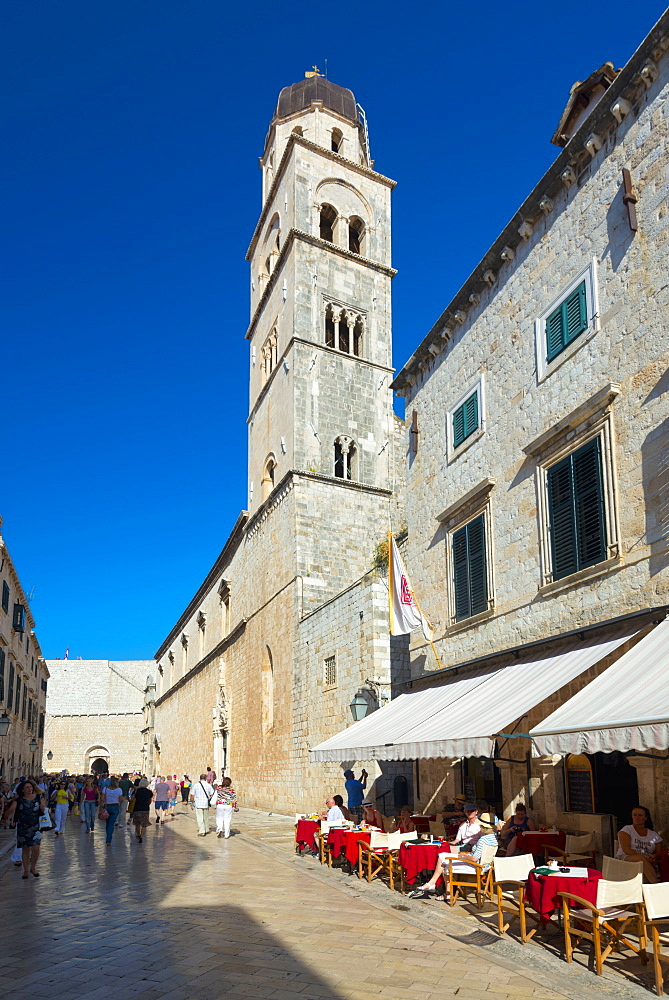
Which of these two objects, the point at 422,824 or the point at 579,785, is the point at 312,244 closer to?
the point at 422,824

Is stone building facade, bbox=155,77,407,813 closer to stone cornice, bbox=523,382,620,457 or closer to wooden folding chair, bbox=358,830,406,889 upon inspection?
wooden folding chair, bbox=358,830,406,889

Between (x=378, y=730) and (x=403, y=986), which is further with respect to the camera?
(x=378, y=730)

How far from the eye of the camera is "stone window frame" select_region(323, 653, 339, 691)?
1945cm

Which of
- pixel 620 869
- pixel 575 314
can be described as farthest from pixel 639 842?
pixel 575 314

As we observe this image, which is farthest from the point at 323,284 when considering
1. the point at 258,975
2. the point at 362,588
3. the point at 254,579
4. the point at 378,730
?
the point at 258,975

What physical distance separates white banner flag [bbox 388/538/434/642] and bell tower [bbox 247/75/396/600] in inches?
386

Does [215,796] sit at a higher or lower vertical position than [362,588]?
lower

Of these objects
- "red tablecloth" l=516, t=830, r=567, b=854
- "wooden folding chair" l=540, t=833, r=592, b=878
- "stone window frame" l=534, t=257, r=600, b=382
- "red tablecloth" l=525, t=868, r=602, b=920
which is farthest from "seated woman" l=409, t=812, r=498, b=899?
"stone window frame" l=534, t=257, r=600, b=382

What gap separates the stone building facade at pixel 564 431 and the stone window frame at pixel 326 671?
5.89 meters

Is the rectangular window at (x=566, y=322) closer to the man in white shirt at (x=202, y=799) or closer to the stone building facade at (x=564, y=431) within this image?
the stone building facade at (x=564, y=431)

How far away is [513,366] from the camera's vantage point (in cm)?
1162

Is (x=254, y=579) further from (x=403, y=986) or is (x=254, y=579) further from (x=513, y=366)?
(x=403, y=986)

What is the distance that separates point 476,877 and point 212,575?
3268cm

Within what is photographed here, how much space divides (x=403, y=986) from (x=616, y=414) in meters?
6.35
